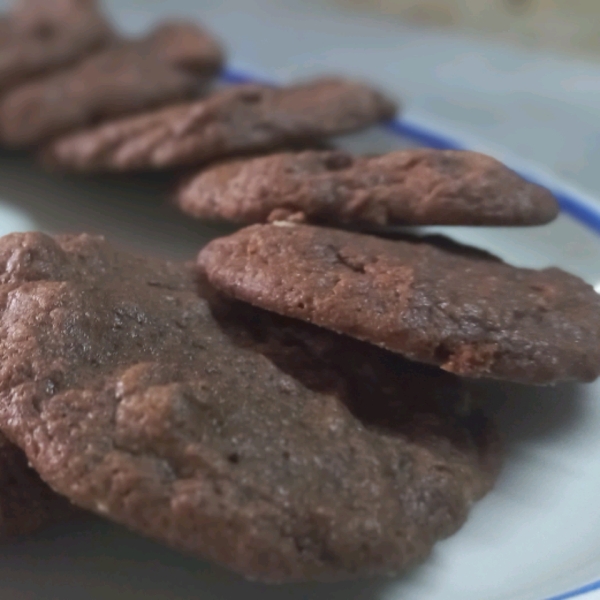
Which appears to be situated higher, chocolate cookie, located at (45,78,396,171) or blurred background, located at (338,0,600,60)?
blurred background, located at (338,0,600,60)

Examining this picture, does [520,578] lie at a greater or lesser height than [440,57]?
lesser

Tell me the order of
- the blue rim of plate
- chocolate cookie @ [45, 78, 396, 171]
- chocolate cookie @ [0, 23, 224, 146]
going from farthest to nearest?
1. chocolate cookie @ [0, 23, 224, 146]
2. the blue rim of plate
3. chocolate cookie @ [45, 78, 396, 171]

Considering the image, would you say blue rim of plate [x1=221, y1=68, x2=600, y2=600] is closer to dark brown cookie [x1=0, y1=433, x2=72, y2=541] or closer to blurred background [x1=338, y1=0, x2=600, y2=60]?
dark brown cookie [x1=0, y1=433, x2=72, y2=541]

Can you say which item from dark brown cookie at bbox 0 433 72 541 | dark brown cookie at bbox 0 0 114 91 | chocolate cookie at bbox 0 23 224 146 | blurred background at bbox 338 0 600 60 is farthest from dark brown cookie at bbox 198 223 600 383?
blurred background at bbox 338 0 600 60

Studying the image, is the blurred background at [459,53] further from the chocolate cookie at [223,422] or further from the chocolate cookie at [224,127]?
the chocolate cookie at [223,422]

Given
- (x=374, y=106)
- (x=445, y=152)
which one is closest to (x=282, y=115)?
(x=374, y=106)

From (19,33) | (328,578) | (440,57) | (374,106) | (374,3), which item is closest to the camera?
(328,578)

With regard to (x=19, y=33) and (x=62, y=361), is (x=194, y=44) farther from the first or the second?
(x=62, y=361)

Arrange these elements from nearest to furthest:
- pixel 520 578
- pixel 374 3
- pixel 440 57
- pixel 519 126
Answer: pixel 520 578 → pixel 519 126 → pixel 440 57 → pixel 374 3
